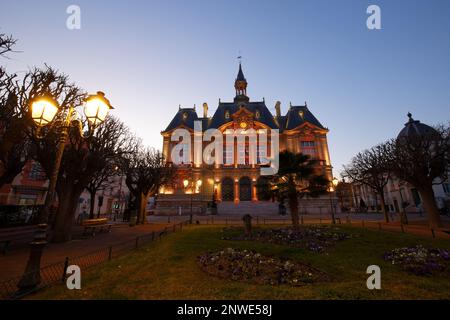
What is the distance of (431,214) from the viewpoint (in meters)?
20.9

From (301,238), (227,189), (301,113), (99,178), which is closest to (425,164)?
(301,238)

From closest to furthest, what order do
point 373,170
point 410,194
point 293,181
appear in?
point 293,181, point 373,170, point 410,194

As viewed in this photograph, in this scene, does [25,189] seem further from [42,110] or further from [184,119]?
[42,110]

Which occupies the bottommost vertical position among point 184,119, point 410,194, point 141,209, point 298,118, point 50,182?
point 141,209

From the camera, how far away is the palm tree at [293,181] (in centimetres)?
1673

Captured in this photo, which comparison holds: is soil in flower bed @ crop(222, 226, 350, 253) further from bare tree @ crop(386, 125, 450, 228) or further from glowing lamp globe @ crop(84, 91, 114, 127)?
Result: bare tree @ crop(386, 125, 450, 228)

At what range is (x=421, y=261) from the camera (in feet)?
26.9

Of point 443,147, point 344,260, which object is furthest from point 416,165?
point 344,260

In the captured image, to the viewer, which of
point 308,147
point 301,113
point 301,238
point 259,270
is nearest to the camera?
point 259,270

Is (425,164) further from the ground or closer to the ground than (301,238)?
further from the ground

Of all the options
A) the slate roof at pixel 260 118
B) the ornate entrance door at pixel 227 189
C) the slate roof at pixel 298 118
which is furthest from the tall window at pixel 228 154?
the slate roof at pixel 298 118

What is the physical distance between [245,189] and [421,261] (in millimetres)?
38879

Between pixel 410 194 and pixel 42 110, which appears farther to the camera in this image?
pixel 410 194
